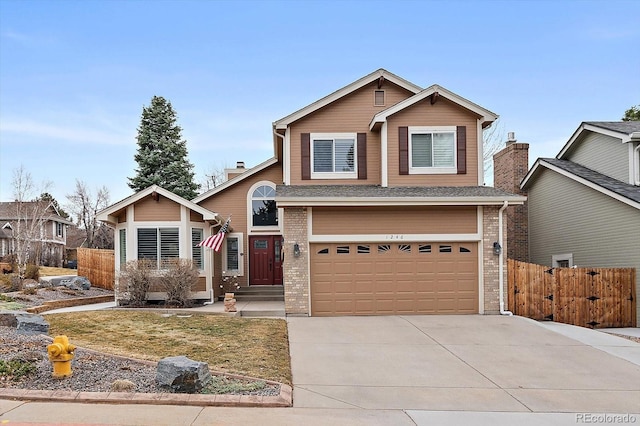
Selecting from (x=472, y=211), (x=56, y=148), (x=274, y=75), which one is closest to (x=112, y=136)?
(x=56, y=148)

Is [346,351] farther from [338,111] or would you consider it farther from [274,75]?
[274,75]

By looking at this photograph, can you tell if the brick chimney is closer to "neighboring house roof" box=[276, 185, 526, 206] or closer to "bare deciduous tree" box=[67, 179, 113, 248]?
"neighboring house roof" box=[276, 185, 526, 206]

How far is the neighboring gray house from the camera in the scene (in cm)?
1546

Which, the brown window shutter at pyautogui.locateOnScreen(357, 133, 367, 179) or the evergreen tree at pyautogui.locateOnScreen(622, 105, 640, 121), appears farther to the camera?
the evergreen tree at pyautogui.locateOnScreen(622, 105, 640, 121)

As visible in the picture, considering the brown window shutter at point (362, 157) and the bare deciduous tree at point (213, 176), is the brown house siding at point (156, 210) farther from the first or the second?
the bare deciduous tree at point (213, 176)

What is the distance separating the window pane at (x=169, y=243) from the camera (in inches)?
628

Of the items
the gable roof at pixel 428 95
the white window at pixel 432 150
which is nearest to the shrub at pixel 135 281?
the gable roof at pixel 428 95

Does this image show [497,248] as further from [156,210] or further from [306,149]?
[156,210]

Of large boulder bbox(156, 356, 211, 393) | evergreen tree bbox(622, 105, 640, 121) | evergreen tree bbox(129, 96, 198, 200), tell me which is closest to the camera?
large boulder bbox(156, 356, 211, 393)

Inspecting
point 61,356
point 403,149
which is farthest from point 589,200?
point 61,356

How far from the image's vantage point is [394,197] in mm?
14250

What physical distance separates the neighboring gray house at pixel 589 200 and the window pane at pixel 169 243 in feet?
43.7

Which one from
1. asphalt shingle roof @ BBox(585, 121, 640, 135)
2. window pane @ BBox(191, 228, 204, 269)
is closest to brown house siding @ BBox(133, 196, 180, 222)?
window pane @ BBox(191, 228, 204, 269)

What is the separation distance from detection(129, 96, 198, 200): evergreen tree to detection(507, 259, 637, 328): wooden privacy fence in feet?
75.3
